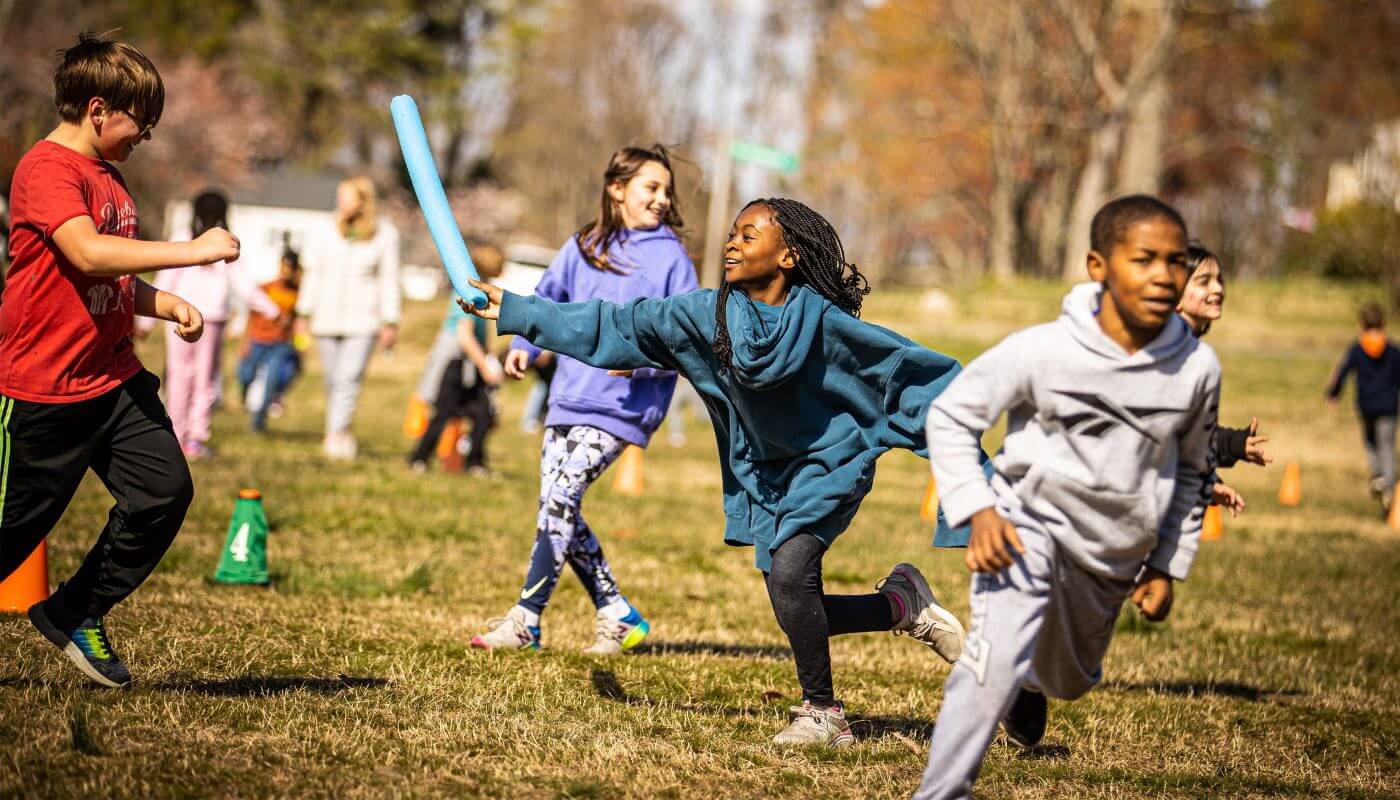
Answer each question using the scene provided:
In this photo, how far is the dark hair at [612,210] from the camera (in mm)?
6410

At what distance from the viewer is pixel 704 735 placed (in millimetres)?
4816

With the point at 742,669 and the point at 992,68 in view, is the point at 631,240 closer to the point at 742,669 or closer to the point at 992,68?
the point at 742,669

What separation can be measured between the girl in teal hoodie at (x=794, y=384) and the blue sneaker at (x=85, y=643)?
5.50ft

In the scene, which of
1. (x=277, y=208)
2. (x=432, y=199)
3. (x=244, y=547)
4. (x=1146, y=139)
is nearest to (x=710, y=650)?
(x=244, y=547)

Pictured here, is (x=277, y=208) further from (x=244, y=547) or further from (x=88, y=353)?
(x=88, y=353)

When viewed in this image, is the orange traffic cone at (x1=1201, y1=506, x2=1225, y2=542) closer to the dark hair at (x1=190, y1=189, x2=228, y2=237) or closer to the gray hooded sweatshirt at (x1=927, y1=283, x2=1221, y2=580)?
the dark hair at (x1=190, y1=189, x2=228, y2=237)

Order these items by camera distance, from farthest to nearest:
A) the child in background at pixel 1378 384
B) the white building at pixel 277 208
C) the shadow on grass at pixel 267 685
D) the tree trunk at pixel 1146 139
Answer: the white building at pixel 277 208, the tree trunk at pixel 1146 139, the child in background at pixel 1378 384, the shadow on grass at pixel 267 685

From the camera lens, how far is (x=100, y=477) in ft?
15.0

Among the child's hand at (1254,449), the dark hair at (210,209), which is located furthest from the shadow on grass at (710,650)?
the dark hair at (210,209)

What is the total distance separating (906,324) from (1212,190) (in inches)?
1328

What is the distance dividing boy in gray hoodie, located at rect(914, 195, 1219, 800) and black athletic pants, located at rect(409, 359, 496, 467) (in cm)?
973

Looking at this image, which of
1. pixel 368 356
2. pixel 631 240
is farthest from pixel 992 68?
pixel 631 240

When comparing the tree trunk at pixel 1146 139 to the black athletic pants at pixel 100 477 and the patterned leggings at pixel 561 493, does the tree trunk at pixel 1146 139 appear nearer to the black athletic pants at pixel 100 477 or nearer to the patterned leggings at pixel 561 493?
the patterned leggings at pixel 561 493

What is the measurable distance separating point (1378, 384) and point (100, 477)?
1387cm
